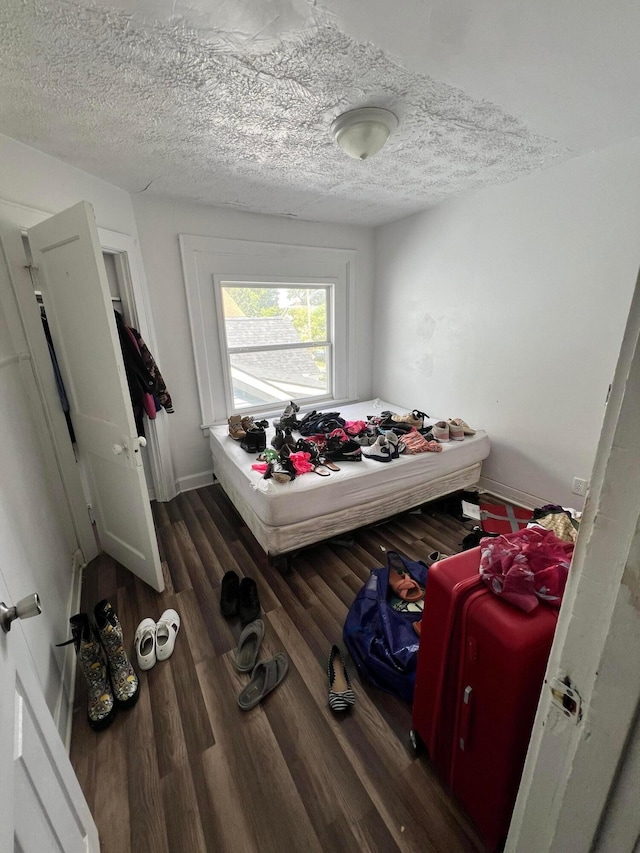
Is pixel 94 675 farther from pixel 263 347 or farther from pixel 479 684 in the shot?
pixel 263 347

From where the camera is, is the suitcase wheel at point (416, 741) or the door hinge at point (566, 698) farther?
the suitcase wheel at point (416, 741)

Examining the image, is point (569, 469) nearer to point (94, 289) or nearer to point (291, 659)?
point (291, 659)

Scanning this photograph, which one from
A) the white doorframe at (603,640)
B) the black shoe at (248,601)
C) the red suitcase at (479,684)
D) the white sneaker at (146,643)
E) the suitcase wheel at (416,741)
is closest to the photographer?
the white doorframe at (603,640)

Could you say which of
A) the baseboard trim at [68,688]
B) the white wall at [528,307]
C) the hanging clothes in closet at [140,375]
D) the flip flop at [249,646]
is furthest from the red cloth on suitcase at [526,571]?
the hanging clothes in closet at [140,375]

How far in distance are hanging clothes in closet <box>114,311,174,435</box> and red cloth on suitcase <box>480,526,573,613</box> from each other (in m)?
2.46

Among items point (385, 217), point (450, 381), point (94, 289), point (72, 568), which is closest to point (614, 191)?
point (450, 381)

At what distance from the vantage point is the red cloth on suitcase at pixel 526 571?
850 mm

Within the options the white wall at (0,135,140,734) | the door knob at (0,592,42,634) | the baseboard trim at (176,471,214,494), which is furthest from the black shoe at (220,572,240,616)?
the baseboard trim at (176,471,214,494)

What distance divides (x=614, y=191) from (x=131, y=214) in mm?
3128

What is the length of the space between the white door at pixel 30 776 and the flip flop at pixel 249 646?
2.07 feet

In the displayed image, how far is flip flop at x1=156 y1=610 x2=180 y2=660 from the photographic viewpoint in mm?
1522

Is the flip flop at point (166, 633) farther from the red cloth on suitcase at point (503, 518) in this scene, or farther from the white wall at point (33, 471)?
the red cloth on suitcase at point (503, 518)

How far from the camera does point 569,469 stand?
236 cm

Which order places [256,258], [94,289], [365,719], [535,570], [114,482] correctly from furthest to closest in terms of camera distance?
1. [256,258]
2. [114,482]
3. [94,289]
4. [365,719]
5. [535,570]
